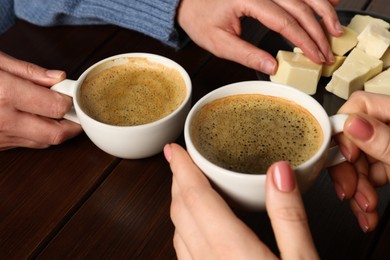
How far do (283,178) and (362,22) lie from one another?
1.83ft

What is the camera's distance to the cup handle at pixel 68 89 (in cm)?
65

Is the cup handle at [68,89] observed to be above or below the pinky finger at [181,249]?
below

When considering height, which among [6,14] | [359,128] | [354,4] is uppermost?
[359,128]

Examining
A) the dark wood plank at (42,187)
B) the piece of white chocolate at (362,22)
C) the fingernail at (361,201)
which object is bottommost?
the dark wood plank at (42,187)

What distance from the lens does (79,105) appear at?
62 cm

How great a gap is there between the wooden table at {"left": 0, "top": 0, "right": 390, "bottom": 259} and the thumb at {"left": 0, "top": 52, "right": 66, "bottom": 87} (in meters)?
0.10

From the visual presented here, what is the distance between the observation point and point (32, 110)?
67 centimetres

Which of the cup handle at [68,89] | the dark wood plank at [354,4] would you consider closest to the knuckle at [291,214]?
the cup handle at [68,89]

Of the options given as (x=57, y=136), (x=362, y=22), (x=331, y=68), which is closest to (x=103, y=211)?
(x=57, y=136)

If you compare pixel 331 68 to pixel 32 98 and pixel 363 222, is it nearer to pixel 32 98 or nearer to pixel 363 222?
pixel 363 222

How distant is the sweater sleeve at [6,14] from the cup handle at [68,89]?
445mm

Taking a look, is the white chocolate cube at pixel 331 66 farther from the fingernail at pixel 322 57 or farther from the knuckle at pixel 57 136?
the knuckle at pixel 57 136

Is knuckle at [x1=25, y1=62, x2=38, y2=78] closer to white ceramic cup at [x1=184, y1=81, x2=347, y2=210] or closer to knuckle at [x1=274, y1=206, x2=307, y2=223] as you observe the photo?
white ceramic cup at [x1=184, y1=81, x2=347, y2=210]

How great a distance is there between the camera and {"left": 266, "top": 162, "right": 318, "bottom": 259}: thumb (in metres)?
0.40
